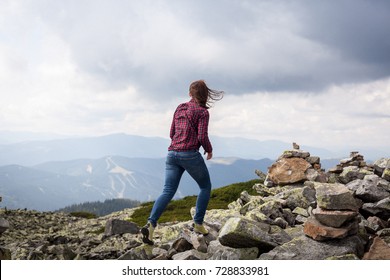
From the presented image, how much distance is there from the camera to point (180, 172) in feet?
36.7

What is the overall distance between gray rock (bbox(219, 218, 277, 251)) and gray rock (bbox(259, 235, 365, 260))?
0.31 m

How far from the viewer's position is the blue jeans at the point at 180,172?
34.6 ft

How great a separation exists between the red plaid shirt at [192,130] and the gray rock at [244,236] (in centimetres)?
228

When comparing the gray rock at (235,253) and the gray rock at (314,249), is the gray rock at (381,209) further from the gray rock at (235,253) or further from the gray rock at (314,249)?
the gray rock at (235,253)

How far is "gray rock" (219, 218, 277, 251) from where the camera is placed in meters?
9.23

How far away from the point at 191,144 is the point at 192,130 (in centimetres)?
41

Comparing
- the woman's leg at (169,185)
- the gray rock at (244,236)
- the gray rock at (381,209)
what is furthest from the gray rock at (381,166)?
the woman's leg at (169,185)

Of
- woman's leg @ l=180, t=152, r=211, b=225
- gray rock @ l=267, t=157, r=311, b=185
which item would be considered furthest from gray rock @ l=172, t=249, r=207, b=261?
gray rock @ l=267, t=157, r=311, b=185

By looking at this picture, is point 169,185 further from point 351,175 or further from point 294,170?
point 294,170

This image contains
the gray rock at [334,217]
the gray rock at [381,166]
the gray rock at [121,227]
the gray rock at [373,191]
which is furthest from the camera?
the gray rock at [381,166]

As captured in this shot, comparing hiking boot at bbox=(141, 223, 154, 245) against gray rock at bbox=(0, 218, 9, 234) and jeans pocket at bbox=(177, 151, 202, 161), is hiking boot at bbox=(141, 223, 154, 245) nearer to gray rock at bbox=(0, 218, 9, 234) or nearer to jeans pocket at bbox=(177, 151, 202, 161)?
jeans pocket at bbox=(177, 151, 202, 161)

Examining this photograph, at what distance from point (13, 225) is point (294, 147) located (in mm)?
27784
